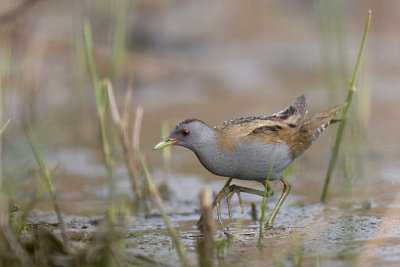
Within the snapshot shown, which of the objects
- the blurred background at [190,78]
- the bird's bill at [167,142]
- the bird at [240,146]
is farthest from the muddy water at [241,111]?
the bird's bill at [167,142]

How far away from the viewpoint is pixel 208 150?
476 cm

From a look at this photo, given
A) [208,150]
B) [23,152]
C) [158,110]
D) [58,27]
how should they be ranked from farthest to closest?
[58,27], [158,110], [23,152], [208,150]

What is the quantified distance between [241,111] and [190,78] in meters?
1.99

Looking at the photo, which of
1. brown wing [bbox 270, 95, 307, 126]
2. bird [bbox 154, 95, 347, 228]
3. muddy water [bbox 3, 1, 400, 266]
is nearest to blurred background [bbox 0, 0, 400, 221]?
muddy water [bbox 3, 1, 400, 266]

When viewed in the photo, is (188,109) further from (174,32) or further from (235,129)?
(235,129)

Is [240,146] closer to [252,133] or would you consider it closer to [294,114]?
[252,133]

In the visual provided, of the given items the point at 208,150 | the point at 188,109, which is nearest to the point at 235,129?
the point at 208,150

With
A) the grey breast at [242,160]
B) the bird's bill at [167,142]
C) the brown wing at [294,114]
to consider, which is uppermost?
the brown wing at [294,114]

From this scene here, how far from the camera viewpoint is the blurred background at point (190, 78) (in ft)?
20.0

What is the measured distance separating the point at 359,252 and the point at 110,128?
3.96 m

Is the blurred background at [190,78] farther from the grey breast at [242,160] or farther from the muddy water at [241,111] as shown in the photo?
the grey breast at [242,160]

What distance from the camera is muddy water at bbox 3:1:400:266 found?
14.5 ft

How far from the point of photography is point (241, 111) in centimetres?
921

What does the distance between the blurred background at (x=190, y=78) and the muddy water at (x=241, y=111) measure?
0.02 m
